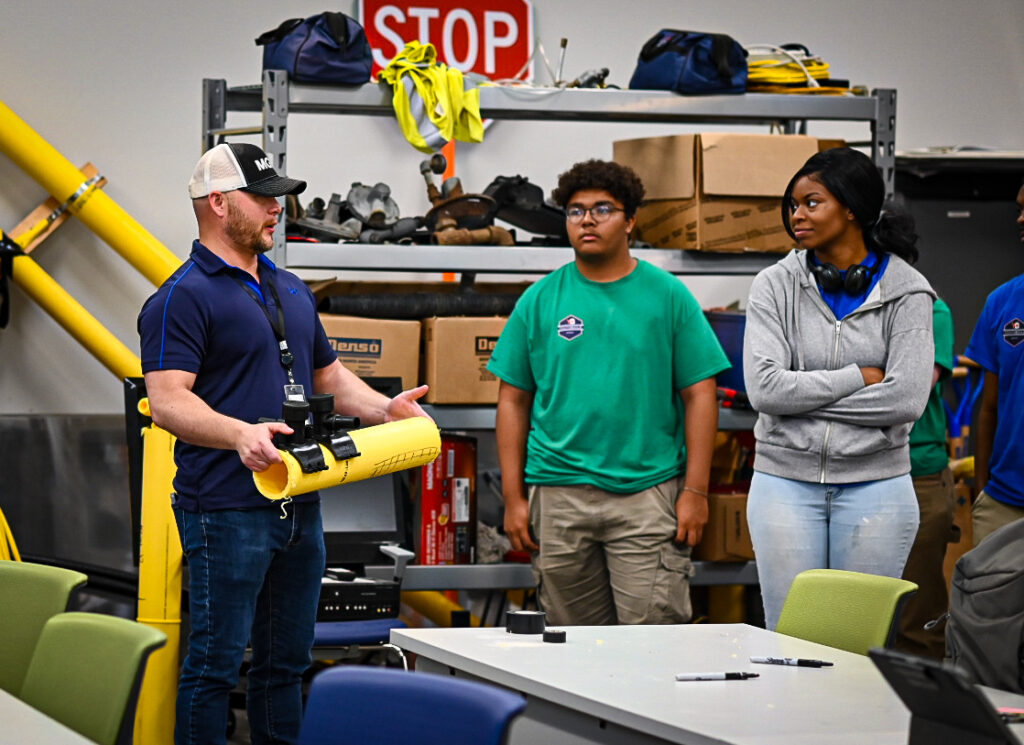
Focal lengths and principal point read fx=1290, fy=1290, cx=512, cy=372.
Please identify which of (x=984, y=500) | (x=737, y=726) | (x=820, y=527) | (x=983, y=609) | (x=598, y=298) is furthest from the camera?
(x=598, y=298)

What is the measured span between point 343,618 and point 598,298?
131 centimetres

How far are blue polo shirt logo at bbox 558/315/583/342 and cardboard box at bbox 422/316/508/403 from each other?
0.56m

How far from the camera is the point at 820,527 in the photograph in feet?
11.0

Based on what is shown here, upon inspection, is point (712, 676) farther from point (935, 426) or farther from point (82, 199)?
point (82, 199)

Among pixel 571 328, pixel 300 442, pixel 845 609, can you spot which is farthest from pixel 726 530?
pixel 300 442

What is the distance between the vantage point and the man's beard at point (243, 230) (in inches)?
119

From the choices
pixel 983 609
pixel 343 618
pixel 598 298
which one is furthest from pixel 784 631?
pixel 343 618

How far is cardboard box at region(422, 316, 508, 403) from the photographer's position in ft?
14.9

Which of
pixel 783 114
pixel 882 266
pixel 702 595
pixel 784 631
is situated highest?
pixel 783 114

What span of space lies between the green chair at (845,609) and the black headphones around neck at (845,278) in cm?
87

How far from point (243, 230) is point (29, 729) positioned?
1.41 meters

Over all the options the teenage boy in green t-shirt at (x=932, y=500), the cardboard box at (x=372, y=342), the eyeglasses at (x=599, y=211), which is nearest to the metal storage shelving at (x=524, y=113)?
the cardboard box at (x=372, y=342)

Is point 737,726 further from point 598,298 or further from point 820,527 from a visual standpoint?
point 598,298

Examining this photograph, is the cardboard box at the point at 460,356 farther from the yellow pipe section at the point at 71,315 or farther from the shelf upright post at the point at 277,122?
the yellow pipe section at the point at 71,315
